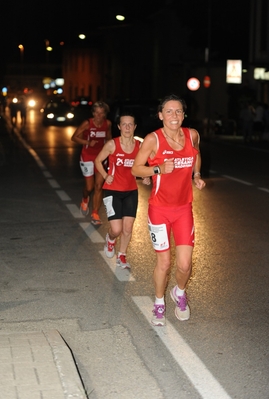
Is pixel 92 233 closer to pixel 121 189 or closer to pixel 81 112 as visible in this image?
pixel 121 189

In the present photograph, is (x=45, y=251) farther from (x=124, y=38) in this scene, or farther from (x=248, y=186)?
(x=124, y=38)

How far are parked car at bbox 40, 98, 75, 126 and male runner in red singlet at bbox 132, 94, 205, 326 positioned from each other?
143 ft

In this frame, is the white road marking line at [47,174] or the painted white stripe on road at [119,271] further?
Result: the white road marking line at [47,174]

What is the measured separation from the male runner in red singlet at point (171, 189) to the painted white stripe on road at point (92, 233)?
3.97m

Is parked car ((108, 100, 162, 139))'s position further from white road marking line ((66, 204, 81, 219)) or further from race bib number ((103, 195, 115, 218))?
race bib number ((103, 195, 115, 218))

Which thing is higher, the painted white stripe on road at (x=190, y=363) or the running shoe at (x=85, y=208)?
the painted white stripe on road at (x=190, y=363)

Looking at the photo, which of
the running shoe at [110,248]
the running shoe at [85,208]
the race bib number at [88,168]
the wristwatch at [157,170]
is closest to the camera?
the wristwatch at [157,170]

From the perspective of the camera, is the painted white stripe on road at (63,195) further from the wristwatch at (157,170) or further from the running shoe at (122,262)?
the wristwatch at (157,170)

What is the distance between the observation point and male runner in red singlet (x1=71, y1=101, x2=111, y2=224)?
11984mm

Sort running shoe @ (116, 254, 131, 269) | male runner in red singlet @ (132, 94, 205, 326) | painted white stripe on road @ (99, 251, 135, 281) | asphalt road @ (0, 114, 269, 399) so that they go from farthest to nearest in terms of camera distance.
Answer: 1. running shoe @ (116, 254, 131, 269)
2. painted white stripe on road @ (99, 251, 135, 281)
3. male runner in red singlet @ (132, 94, 205, 326)
4. asphalt road @ (0, 114, 269, 399)

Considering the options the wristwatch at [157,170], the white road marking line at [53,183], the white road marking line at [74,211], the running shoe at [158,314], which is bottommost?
the white road marking line at [53,183]

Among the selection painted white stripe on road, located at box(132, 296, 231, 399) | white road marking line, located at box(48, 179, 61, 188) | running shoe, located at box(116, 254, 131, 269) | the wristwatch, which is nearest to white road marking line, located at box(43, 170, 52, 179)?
white road marking line, located at box(48, 179, 61, 188)

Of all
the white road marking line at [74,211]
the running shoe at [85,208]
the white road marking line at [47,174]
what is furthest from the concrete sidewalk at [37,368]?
the white road marking line at [47,174]

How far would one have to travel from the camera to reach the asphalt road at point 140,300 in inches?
210
